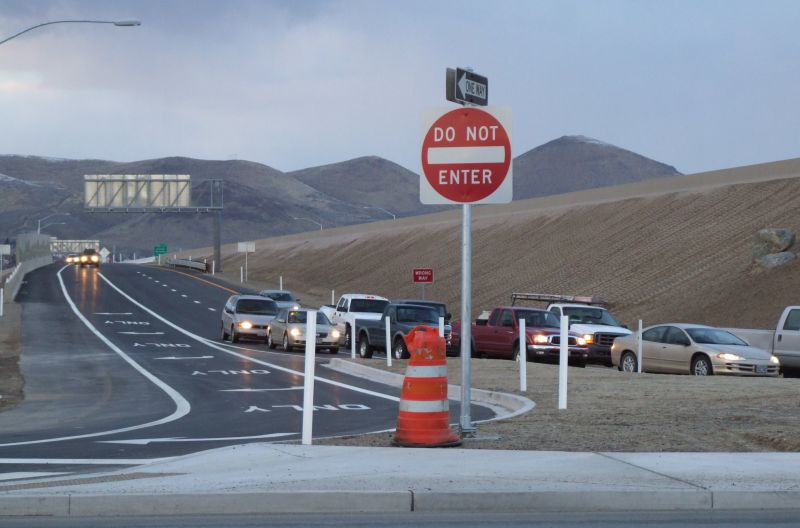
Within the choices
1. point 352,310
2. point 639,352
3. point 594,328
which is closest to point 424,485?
point 639,352

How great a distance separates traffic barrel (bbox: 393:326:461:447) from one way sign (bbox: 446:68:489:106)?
2457mm

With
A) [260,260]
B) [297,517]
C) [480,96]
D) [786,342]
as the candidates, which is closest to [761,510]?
[297,517]

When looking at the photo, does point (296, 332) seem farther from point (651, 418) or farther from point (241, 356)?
point (651, 418)

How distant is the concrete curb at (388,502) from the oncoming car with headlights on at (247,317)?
34721 millimetres

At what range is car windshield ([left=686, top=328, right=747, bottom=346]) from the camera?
29.7 m

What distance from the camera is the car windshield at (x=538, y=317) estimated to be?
35531 millimetres

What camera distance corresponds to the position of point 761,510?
10.2 metres

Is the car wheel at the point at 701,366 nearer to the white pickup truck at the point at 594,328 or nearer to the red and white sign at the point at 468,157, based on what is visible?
the white pickup truck at the point at 594,328

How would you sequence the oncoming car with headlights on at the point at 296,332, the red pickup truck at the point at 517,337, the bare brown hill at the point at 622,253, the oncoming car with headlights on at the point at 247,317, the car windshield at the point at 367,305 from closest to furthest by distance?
the red pickup truck at the point at 517,337 → the oncoming car with headlights on at the point at 296,332 → the car windshield at the point at 367,305 → the oncoming car with headlights on at the point at 247,317 → the bare brown hill at the point at 622,253

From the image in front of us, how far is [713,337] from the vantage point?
30.0 metres

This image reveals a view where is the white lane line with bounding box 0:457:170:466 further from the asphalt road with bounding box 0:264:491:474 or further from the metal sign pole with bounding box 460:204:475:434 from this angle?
the metal sign pole with bounding box 460:204:475:434

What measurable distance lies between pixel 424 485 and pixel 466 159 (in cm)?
412

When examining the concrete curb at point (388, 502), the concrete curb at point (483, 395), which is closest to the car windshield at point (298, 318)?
the concrete curb at point (483, 395)

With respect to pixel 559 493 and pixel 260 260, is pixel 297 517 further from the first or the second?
pixel 260 260
